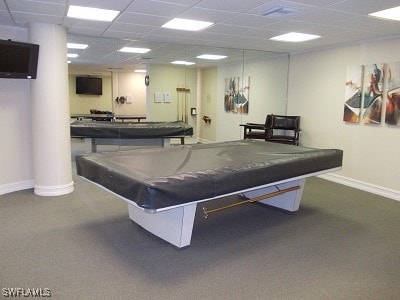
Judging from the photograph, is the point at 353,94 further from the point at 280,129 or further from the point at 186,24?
the point at 186,24

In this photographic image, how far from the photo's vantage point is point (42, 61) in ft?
13.5

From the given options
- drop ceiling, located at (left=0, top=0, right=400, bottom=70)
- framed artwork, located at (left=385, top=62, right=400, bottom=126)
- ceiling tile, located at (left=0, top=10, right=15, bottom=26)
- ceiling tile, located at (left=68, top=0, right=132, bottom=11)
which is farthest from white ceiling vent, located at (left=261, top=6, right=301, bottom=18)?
ceiling tile, located at (left=0, top=10, right=15, bottom=26)

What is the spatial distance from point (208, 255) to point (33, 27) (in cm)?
348

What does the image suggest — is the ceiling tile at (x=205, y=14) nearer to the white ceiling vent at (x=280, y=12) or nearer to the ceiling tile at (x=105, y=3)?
the white ceiling vent at (x=280, y=12)

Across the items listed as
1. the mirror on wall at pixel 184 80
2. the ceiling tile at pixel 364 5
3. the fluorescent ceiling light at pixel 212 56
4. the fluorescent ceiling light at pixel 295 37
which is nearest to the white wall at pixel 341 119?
the mirror on wall at pixel 184 80

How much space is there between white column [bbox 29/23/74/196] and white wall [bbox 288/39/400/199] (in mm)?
4136

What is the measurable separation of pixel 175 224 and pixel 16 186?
2.89 metres

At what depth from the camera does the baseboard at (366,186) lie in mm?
4629

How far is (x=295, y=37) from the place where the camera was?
4.93m

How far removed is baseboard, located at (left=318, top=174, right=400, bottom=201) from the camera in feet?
15.2

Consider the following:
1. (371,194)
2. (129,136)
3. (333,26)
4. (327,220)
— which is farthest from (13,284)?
(371,194)

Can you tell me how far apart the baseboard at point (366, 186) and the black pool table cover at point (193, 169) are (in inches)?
56.0

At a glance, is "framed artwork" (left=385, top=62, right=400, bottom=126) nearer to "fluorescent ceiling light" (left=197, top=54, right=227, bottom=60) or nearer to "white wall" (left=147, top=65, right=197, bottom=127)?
"fluorescent ceiling light" (left=197, top=54, right=227, bottom=60)

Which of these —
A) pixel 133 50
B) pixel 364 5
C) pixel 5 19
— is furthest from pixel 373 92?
pixel 5 19
